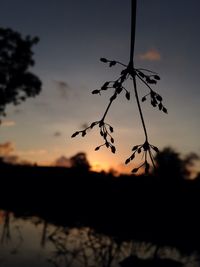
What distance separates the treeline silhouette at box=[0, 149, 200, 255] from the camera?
3853 centimetres

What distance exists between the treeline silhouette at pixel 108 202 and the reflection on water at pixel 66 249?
298cm

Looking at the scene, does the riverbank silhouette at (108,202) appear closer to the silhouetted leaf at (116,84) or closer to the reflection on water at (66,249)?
the reflection on water at (66,249)

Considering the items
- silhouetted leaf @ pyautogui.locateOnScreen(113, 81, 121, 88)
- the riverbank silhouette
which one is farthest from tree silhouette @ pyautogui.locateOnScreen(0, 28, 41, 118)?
silhouetted leaf @ pyautogui.locateOnScreen(113, 81, 121, 88)

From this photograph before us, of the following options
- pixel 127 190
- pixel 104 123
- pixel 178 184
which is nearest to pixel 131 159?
pixel 104 123

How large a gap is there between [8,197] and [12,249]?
26.9m

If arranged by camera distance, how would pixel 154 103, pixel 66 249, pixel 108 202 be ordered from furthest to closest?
pixel 108 202 → pixel 66 249 → pixel 154 103

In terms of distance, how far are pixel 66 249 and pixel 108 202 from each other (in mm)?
17316

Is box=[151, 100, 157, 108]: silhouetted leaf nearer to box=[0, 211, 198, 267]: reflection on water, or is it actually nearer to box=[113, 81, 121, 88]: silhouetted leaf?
box=[113, 81, 121, 88]: silhouetted leaf

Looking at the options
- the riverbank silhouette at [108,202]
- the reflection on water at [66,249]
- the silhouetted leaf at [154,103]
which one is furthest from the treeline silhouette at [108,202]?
the silhouetted leaf at [154,103]

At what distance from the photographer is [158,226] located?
4212cm

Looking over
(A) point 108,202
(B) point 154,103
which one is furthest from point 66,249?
(B) point 154,103

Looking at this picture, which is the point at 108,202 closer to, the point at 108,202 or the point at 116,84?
the point at 108,202

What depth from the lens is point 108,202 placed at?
4472cm

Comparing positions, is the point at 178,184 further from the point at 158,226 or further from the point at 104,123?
the point at 104,123
